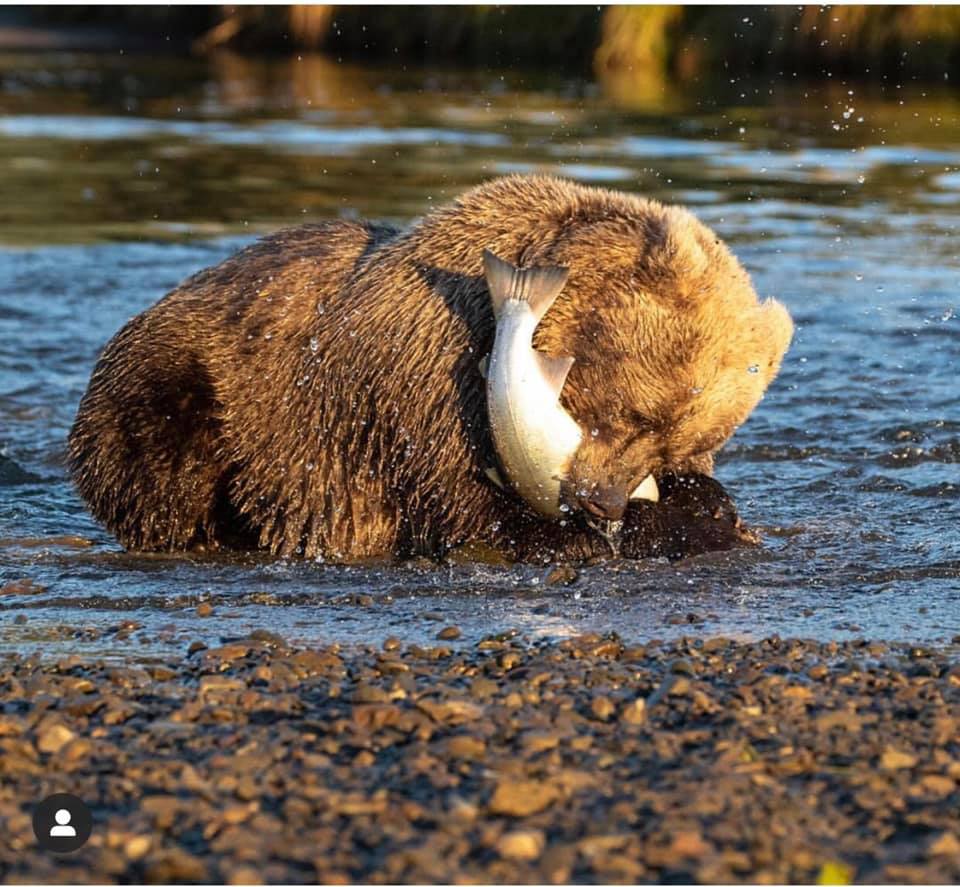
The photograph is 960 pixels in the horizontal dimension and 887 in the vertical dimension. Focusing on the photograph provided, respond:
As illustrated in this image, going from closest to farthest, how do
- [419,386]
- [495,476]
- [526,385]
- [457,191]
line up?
[526,385], [495,476], [419,386], [457,191]

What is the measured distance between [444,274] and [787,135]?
46.4ft

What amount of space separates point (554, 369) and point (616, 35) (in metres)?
21.5

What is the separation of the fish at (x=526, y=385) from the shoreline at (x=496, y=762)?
101 cm

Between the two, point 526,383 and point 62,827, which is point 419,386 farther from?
point 62,827

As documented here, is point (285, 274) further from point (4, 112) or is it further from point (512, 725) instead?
point (4, 112)

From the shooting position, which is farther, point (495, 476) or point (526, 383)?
point (495, 476)

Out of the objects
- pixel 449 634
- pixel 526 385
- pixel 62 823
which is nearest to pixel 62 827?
pixel 62 823

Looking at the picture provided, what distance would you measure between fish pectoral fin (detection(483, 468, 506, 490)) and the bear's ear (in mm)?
1104

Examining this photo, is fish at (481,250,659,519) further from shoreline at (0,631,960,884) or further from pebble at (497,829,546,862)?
pebble at (497,829,546,862)

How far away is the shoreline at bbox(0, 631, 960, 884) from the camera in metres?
4.02

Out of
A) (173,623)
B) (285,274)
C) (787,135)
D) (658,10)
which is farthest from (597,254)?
(658,10)

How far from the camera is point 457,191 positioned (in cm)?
1656

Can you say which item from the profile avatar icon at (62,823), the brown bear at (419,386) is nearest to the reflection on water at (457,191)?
the brown bear at (419,386)

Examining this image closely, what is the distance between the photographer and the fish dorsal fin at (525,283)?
6387mm
